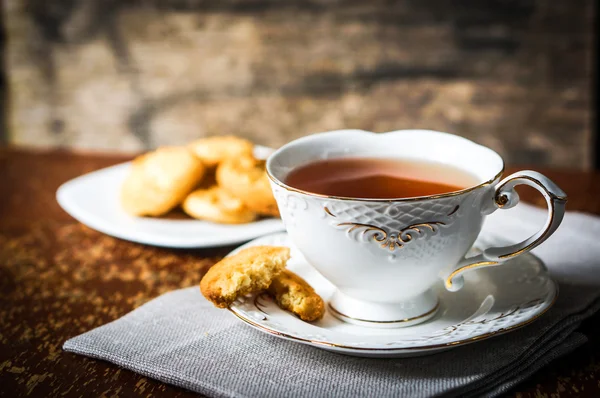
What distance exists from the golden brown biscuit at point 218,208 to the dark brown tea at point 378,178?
0.33 meters

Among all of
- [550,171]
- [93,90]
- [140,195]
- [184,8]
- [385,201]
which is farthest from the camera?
[93,90]

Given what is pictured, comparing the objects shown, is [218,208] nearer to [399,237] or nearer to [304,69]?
[399,237]

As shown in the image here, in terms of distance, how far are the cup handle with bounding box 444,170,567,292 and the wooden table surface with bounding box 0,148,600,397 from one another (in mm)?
137

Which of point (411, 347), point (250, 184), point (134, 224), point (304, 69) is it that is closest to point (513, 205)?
point (411, 347)

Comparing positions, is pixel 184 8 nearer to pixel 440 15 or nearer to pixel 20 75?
pixel 20 75

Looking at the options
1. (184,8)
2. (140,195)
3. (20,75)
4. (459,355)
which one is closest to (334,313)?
(459,355)

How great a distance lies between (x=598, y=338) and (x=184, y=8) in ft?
7.96

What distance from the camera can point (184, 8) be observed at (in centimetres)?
281

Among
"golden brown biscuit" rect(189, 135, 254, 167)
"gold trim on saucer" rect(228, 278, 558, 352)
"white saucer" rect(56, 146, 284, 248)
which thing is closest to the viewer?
"gold trim on saucer" rect(228, 278, 558, 352)

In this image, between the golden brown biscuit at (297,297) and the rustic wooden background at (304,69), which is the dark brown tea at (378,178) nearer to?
the golden brown biscuit at (297,297)

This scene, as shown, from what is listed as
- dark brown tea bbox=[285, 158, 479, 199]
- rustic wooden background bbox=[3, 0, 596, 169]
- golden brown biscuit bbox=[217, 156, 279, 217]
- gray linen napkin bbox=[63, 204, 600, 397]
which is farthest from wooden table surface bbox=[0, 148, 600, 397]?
rustic wooden background bbox=[3, 0, 596, 169]

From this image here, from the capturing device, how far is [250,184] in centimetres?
121

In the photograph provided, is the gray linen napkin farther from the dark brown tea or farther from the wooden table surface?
the dark brown tea

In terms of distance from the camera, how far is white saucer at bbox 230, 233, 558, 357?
68 centimetres
